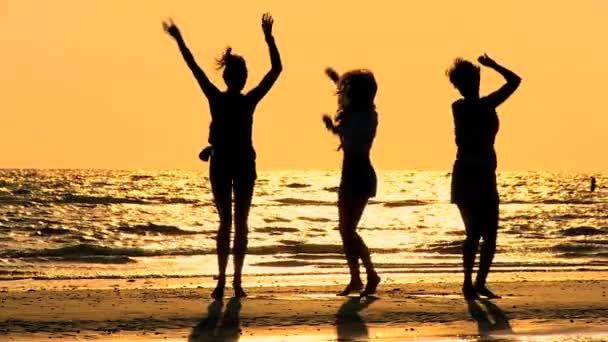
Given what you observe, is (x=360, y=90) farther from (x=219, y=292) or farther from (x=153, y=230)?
(x=153, y=230)

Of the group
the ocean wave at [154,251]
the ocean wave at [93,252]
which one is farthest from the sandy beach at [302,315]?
the ocean wave at [93,252]

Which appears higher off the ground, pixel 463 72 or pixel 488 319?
pixel 463 72

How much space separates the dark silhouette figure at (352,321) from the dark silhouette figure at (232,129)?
1032mm

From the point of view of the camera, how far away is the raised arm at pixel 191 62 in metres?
10.5

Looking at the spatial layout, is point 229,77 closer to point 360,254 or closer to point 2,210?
point 360,254

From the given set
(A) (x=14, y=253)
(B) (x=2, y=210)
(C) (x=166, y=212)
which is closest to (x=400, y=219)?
(C) (x=166, y=212)

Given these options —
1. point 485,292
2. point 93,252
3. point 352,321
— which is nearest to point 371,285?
point 485,292

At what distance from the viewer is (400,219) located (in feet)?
154

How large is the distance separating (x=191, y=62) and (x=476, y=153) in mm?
2330

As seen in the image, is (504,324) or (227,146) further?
(227,146)

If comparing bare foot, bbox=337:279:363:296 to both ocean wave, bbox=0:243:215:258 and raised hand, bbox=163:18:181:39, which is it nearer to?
raised hand, bbox=163:18:181:39

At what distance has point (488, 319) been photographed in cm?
915

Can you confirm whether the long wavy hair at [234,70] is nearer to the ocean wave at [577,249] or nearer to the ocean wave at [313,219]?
the ocean wave at [577,249]

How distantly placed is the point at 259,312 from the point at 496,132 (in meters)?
2.57
